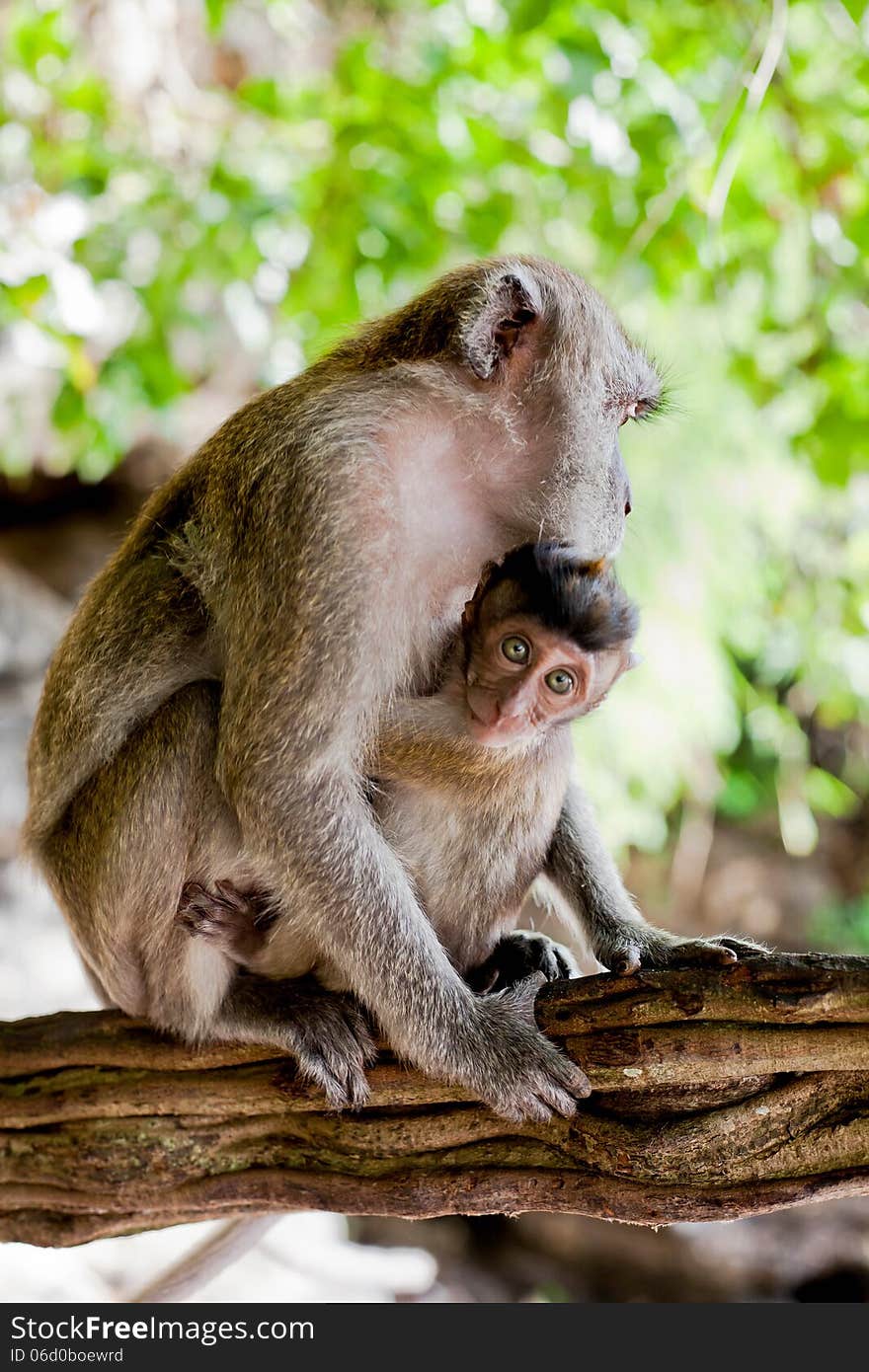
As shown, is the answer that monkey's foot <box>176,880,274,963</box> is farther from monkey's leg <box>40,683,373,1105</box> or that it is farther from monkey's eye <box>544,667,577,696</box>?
monkey's eye <box>544,667,577,696</box>

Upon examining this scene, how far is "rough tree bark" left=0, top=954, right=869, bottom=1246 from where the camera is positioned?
281cm

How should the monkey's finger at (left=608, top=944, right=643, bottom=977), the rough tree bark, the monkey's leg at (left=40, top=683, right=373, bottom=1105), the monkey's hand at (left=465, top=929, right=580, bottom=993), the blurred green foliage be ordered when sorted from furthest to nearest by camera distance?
the blurred green foliage < the monkey's hand at (left=465, top=929, right=580, bottom=993) < the monkey's leg at (left=40, top=683, right=373, bottom=1105) < the monkey's finger at (left=608, top=944, right=643, bottom=977) < the rough tree bark

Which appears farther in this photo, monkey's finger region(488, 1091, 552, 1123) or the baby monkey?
the baby monkey

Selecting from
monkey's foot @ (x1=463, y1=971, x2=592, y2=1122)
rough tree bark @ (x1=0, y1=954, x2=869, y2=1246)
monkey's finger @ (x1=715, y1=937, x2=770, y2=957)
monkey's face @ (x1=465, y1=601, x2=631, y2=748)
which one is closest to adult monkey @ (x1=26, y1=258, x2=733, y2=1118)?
monkey's foot @ (x1=463, y1=971, x2=592, y2=1122)

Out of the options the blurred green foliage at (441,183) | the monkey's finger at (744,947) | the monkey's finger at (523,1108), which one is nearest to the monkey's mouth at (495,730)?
the monkey's finger at (744,947)

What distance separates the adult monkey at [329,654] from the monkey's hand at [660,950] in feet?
0.07

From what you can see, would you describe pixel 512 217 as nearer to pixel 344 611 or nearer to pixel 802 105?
pixel 802 105

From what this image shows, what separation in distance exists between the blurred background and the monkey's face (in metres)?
1.13

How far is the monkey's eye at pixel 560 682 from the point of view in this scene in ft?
10.4

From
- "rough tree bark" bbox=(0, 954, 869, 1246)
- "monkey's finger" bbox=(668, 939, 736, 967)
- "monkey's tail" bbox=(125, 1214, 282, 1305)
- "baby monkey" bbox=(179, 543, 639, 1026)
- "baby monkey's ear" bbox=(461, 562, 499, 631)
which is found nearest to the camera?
"rough tree bark" bbox=(0, 954, 869, 1246)

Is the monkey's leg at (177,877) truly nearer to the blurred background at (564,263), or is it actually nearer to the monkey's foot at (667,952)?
the monkey's foot at (667,952)

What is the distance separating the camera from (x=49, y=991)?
33.2 ft

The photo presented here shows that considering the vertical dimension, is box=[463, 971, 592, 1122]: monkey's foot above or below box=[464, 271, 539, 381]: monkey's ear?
below

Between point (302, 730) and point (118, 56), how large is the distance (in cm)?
661
